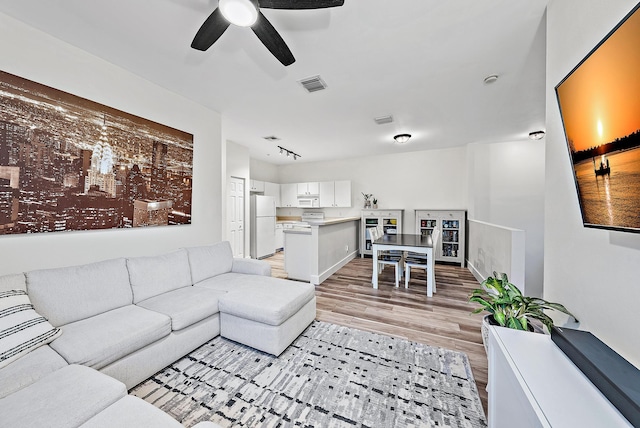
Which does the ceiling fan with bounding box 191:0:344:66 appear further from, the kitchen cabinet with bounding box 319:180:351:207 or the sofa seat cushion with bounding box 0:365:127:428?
the kitchen cabinet with bounding box 319:180:351:207

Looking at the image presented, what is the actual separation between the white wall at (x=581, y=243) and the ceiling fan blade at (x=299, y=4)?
1.28m

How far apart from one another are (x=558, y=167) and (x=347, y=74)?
1.95 m

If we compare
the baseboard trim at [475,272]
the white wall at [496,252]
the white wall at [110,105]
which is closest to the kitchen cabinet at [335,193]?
the white wall at [496,252]

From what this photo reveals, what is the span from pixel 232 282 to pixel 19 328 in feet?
4.82

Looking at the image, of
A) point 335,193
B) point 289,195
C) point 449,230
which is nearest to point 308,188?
point 289,195

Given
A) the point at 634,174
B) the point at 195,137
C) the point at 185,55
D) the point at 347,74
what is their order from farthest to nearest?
1. the point at 195,137
2. the point at 347,74
3. the point at 185,55
4. the point at 634,174

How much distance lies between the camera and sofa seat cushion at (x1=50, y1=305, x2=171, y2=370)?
1.41 m

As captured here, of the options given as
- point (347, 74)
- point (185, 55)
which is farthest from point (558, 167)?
point (185, 55)

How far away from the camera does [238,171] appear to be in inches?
202

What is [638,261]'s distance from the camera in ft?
2.94

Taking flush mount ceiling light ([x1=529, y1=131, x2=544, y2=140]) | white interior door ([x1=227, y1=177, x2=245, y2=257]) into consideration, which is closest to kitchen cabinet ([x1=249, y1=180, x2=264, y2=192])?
white interior door ([x1=227, y1=177, x2=245, y2=257])

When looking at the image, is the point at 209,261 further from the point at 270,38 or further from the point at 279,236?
the point at 279,236

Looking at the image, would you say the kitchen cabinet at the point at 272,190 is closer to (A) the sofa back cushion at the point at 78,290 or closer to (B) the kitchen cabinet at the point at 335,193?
(B) the kitchen cabinet at the point at 335,193

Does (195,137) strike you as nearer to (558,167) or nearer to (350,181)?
(558,167)
